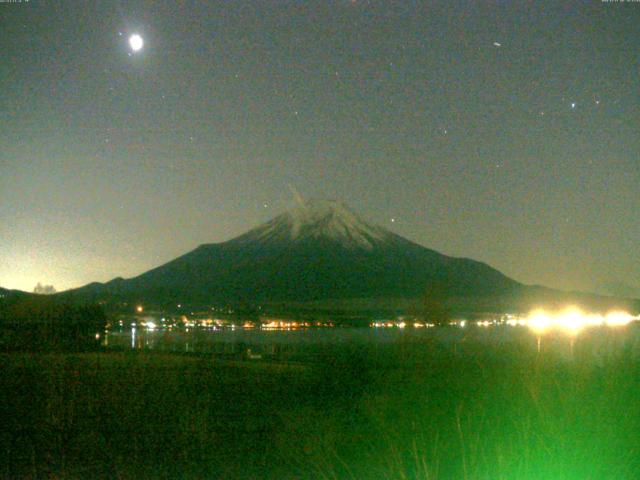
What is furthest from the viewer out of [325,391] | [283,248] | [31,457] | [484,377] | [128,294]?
[283,248]

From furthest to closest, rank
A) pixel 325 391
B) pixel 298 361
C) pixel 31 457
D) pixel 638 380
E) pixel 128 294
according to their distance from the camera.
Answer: pixel 128 294 → pixel 298 361 → pixel 325 391 → pixel 638 380 → pixel 31 457

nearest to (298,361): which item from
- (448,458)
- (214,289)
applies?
(448,458)

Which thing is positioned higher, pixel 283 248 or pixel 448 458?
pixel 283 248

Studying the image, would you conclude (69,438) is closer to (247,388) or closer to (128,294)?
(247,388)

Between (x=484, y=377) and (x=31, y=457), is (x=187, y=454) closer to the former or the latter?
(x=31, y=457)

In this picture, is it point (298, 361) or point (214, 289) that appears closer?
point (298, 361)

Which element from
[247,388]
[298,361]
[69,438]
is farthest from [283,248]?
[69,438]

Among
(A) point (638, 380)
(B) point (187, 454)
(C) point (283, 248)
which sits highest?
(C) point (283, 248)
